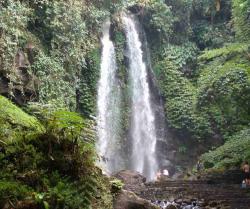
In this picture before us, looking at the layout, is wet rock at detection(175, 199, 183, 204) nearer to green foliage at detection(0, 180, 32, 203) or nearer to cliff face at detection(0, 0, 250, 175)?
cliff face at detection(0, 0, 250, 175)

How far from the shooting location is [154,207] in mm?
6656

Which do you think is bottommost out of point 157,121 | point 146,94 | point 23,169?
point 23,169

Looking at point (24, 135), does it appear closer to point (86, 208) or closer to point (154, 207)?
point (86, 208)

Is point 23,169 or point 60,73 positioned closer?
point 23,169

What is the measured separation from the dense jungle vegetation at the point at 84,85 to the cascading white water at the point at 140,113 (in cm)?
94

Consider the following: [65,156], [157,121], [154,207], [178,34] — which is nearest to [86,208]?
[65,156]

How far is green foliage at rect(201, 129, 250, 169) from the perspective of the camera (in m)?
16.1

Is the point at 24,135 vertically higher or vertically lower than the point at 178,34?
lower

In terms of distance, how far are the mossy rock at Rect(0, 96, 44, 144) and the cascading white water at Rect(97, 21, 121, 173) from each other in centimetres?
1185

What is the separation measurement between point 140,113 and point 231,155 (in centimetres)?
639

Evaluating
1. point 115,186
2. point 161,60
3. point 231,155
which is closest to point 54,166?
point 115,186

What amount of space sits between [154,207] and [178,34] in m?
20.5

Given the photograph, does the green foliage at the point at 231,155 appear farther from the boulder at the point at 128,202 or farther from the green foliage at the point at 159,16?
the boulder at the point at 128,202

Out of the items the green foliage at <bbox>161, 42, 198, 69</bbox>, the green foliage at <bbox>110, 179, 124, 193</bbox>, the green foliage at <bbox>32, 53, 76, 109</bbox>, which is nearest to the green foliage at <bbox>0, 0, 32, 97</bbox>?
the green foliage at <bbox>32, 53, 76, 109</bbox>
